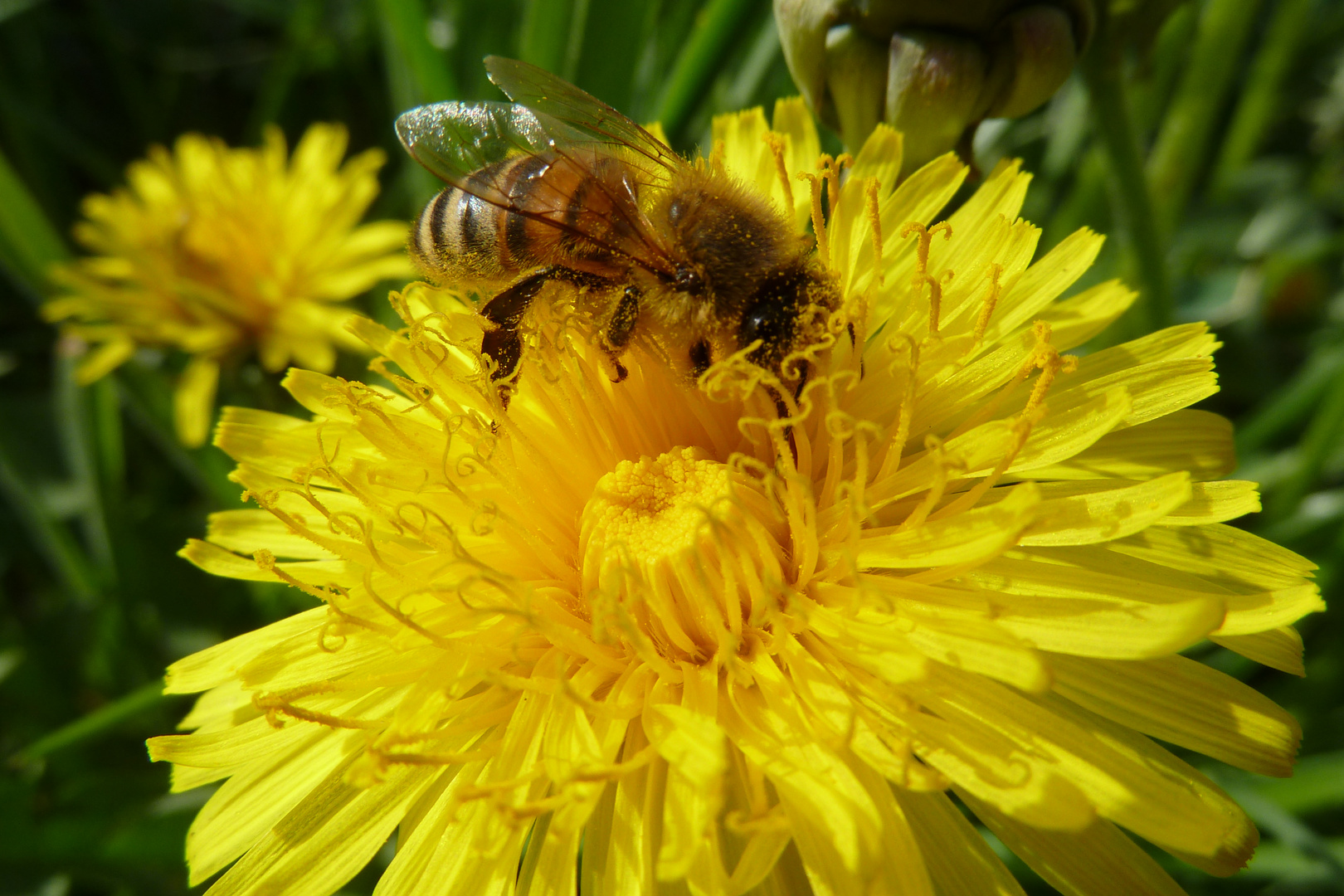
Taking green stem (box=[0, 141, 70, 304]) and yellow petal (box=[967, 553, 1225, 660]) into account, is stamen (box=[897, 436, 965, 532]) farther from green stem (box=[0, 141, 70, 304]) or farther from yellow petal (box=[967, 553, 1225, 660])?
green stem (box=[0, 141, 70, 304])

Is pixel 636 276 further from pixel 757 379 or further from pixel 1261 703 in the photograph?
pixel 1261 703

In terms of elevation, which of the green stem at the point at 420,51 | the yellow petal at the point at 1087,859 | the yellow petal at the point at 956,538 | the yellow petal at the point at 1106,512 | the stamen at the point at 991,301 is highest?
the green stem at the point at 420,51

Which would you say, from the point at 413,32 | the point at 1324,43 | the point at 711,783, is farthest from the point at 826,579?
the point at 1324,43

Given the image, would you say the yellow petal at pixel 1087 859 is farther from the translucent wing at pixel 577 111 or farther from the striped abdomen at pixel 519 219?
the translucent wing at pixel 577 111

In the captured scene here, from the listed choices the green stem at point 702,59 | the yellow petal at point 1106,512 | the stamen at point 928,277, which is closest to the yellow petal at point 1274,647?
the yellow petal at point 1106,512

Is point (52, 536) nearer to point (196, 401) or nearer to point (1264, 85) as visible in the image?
point (196, 401)

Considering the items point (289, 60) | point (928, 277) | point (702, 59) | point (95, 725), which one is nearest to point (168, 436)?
point (95, 725)

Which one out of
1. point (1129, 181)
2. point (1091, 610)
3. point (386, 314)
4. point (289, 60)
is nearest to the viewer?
point (1091, 610)
